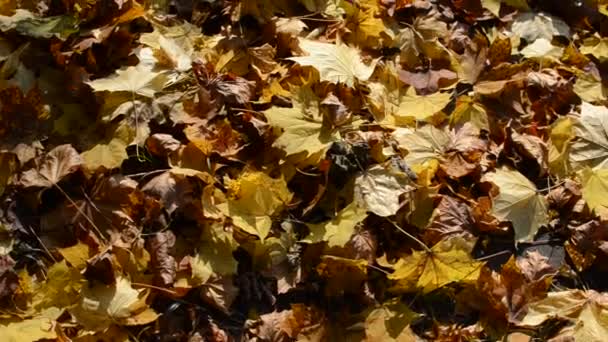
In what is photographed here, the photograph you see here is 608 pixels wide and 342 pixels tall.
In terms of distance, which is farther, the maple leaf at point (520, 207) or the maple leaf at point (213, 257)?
the maple leaf at point (520, 207)

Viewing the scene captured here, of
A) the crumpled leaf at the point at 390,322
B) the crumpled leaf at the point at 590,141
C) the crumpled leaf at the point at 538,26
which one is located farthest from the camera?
the crumpled leaf at the point at 538,26

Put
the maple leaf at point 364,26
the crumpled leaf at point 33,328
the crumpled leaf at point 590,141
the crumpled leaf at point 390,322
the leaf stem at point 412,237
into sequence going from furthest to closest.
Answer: the maple leaf at point 364,26 → the crumpled leaf at point 590,141 → the leaf stem at point 412,237 → the crumpled leaf at point 390,322 → the crumpled leaf at point 33,328

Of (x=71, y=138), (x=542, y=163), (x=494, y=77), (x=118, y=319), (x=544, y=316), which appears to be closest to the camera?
(x=118, y=319)

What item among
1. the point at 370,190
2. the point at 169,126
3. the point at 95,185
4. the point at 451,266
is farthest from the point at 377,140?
the point at 95,185

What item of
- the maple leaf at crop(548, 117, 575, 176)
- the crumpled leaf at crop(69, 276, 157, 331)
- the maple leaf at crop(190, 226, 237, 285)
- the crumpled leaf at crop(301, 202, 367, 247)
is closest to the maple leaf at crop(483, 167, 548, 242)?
the maple leaf at crop(548, 117, 575, 176)

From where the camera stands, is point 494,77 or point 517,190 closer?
point 517,190

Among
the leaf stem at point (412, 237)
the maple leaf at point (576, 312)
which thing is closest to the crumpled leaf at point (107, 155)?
the leaf stem at point (412, 237)

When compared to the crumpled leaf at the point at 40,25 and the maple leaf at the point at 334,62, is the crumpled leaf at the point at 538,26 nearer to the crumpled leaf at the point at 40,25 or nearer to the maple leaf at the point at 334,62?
the maple leaf at the point at 334,62

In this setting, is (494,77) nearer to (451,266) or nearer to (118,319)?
(451,266)
